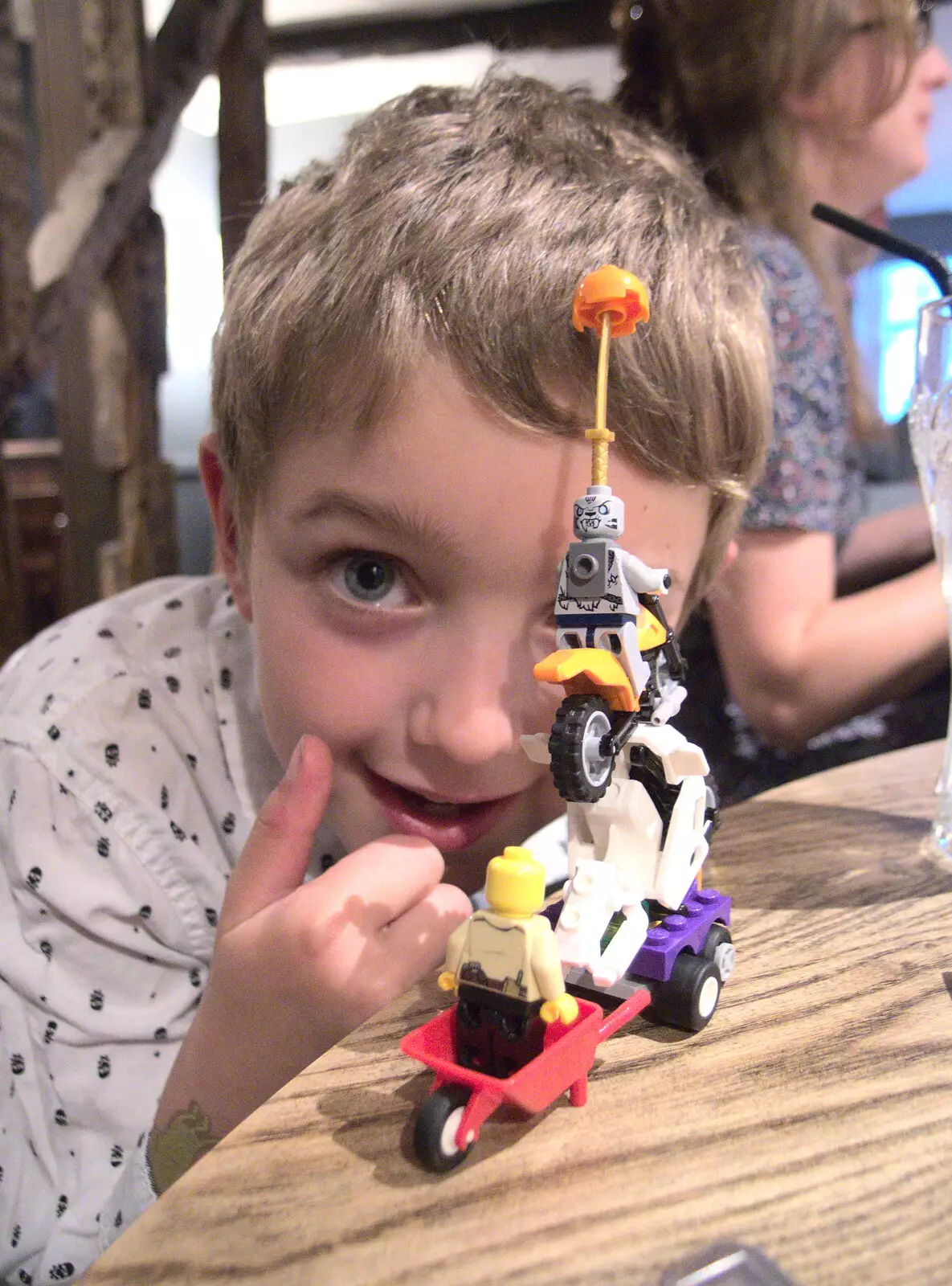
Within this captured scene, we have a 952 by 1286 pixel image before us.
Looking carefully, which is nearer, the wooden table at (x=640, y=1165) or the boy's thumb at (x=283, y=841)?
the wooden table at (x=640, y=1165)

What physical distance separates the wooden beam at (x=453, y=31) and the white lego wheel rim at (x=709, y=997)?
9.87 ft

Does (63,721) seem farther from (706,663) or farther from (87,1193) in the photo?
(706,663)

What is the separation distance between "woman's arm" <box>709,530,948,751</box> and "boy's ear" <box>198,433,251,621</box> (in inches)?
17.5

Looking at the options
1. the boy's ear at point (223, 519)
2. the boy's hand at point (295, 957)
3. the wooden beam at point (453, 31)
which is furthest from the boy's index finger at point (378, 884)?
the wooden beam at point (453, 31)

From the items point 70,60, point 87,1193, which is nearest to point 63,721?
point 87,1193

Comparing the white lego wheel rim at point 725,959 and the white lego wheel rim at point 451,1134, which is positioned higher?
the white lego wheel rim at point 451,1134

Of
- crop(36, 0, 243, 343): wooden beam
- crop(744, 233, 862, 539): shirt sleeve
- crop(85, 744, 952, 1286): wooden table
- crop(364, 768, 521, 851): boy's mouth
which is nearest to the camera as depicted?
crop(85, 744, 952, 1286): wooden table

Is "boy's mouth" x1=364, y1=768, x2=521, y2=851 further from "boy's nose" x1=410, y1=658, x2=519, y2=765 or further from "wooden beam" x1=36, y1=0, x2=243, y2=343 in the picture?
"wooden beam" x1=36, y1=0, x2=243, y2=343

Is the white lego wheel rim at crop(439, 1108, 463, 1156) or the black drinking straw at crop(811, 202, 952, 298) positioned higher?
the black drinking straw at crop(811, 202, 952, 298)

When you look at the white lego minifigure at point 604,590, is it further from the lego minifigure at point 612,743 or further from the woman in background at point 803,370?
the woman in background at point 803,370

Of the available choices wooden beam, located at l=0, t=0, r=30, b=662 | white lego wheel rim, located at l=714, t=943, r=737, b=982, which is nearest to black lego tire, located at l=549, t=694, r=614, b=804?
white lego wheel rim, located at l=714, t=943, r=737, b=982

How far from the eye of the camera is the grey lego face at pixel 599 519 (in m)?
0.38

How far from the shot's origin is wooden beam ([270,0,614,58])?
2943mm

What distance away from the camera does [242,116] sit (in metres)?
1.82
